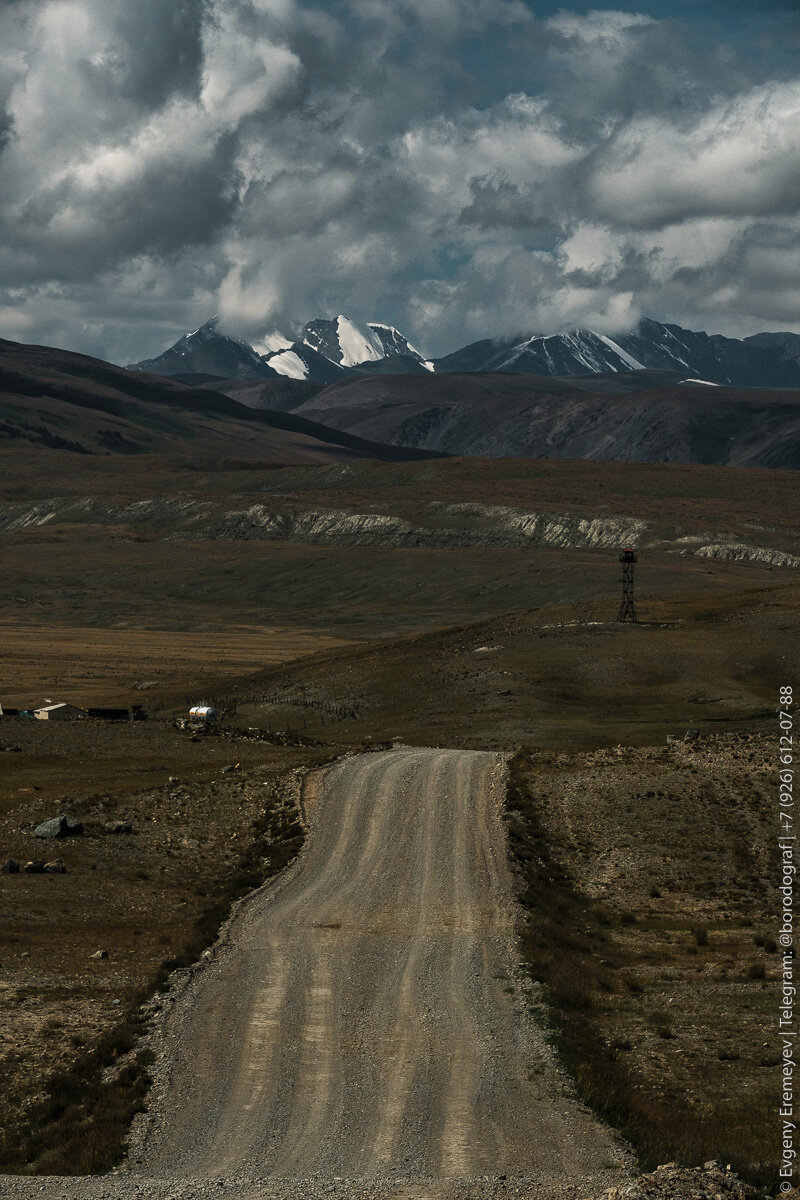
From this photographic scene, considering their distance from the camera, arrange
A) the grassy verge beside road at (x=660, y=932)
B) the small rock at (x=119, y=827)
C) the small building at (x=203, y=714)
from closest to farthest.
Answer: the grassy verge beside road at (x=660, y=932) → the small rock at (x=119, y=827) → the small building at (x=203, y=714)

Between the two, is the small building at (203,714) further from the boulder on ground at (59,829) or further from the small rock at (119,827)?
A: the boulder on ground at (59,829)

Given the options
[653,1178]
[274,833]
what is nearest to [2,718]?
[274,833]

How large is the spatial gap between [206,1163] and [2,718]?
59.6 meters

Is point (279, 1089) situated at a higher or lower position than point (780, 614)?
lower

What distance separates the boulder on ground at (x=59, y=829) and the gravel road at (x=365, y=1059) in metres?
9.40

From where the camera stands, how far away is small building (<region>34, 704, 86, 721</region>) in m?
79.8

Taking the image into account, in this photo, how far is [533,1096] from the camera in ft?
71.6

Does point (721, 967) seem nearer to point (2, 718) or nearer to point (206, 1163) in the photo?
point (206, 1163)

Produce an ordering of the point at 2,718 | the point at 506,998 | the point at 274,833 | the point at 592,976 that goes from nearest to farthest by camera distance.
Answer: the point at 506,998 → the point at 592,976 → the point at 274,833 → the point at 2,718

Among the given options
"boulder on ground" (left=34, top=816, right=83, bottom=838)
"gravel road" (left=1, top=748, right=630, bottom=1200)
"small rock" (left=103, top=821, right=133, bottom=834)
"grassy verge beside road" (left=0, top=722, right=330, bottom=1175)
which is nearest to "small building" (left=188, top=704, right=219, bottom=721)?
"grassy verge beside road" (left=0, top=722, right=330, bottom=1175)

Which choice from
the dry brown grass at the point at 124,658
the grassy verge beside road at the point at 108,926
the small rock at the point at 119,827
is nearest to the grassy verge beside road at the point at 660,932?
the grassy verge beside road at the point at 108,926

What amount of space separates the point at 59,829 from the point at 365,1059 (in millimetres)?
22721

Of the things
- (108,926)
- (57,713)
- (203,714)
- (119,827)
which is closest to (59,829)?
(119,827)

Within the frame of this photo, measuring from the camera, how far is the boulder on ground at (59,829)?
43062mm
